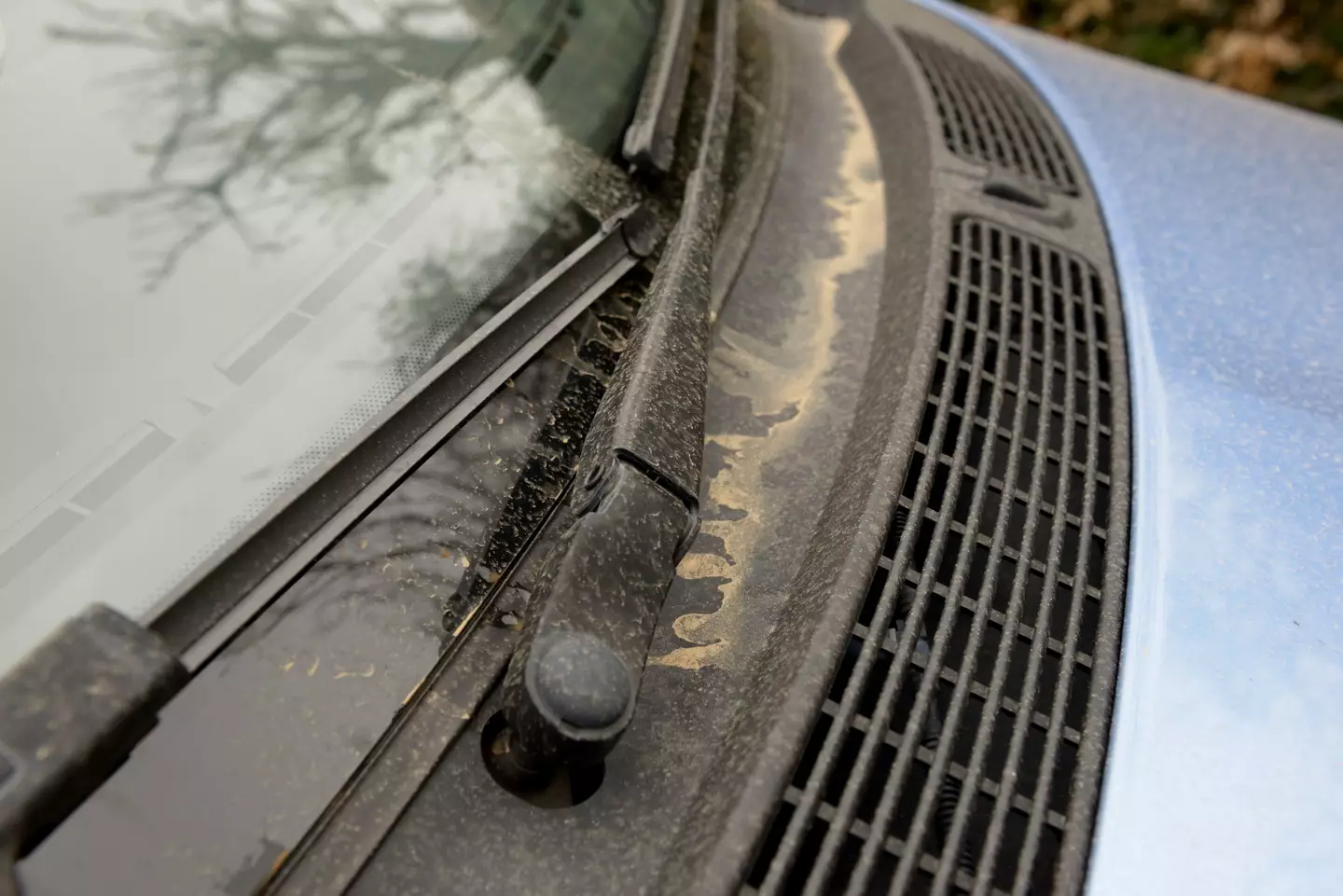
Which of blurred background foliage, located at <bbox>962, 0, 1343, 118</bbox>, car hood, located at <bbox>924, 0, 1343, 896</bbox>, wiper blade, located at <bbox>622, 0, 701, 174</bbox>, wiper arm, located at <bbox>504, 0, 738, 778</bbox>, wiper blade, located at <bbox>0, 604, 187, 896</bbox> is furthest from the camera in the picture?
blurred background foliage, located at <bbox>962, 0, 1343, 118</bbox>

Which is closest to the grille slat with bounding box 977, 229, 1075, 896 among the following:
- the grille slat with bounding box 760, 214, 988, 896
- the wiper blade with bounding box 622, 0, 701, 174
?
the grille slat with bounding box 760, 214, 988, 896

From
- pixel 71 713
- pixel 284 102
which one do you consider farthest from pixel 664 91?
pixel 71 713

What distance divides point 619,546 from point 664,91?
34.8 inches

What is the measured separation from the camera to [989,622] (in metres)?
1.10

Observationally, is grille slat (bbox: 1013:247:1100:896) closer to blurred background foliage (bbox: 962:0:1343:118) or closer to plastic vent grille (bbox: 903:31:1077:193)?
plastic vent grille (bbox: 903:31:1077:193)

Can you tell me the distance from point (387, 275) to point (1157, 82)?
1.81 meters

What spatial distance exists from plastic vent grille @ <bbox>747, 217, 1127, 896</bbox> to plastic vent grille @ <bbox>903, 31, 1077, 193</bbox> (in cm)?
46

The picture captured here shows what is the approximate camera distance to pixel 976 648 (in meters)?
1.05

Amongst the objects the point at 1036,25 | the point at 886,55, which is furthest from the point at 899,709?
the point at 1036,25

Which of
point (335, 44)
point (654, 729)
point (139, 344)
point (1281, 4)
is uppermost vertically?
point (1281, 4)

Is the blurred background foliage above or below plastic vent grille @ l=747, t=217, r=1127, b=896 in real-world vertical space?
above

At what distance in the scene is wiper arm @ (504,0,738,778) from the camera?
87cm

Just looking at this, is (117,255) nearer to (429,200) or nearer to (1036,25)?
(429,200)

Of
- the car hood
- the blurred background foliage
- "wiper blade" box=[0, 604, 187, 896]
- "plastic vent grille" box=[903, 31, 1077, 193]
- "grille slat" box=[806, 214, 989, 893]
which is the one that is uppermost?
the blurred background foliage
